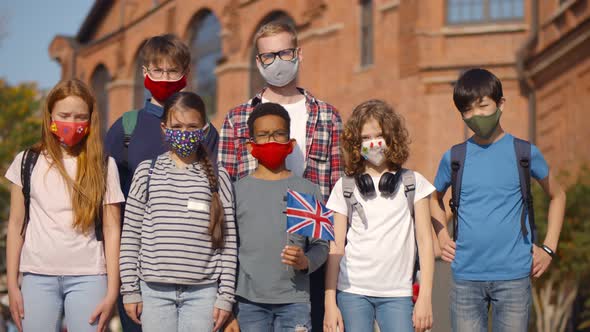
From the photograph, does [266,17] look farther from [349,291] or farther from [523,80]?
[349,291]

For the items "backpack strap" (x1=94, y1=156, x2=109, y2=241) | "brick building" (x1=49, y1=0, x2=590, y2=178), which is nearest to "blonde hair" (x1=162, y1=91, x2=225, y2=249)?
"backpack strap" (x1=94, y1=156, x2=109, y2=241)

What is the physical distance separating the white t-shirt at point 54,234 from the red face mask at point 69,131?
19 cm

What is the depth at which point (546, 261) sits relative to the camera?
20.8ft

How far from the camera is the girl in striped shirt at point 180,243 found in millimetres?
6062

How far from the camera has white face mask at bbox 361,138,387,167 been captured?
6336 mm

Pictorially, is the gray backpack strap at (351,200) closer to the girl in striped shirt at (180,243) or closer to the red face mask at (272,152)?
the red face mask at (272,152)

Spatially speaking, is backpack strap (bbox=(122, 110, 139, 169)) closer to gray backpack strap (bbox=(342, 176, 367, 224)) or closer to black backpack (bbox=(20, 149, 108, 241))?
black backpack (bbox=(20, 149, 108, 241))

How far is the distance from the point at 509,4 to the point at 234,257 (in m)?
20.7

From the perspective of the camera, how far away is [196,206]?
6.16 m

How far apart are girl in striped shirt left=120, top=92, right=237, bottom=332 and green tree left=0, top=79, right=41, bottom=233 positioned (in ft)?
74.9

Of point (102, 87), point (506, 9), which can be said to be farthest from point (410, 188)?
point (102, 87)

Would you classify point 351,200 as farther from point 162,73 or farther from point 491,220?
point 162,73

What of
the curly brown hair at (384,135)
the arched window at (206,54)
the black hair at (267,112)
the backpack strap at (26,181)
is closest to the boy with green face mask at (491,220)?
the curly brown hair at (384,135)

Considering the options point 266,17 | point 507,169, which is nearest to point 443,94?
point 266,17
